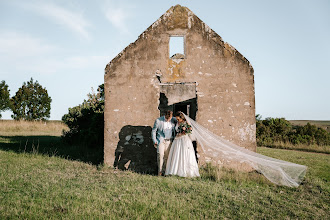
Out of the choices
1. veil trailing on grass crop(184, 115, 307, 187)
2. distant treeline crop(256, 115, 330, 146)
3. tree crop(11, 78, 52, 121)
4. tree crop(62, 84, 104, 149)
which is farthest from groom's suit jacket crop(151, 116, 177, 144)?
tree crop(11, 78, 52, 121)

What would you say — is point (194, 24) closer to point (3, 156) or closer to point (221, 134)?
point (221, 134)

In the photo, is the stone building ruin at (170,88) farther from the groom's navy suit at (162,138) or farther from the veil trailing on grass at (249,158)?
the groom's navy suit at (162,138)

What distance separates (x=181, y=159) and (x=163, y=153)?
574 millimetres

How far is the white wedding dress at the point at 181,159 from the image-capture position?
274 inches

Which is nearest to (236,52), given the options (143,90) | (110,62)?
(143,90)

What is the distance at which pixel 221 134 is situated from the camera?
320 inches

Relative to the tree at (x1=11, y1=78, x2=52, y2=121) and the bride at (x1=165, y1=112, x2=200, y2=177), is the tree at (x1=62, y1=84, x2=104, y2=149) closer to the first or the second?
the bride at (x1=165, y1=112, x2=200, y2=177)

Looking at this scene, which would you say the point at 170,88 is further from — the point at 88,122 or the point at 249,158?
the point at 88,122

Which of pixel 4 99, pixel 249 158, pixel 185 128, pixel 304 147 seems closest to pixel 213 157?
pixel 249 158

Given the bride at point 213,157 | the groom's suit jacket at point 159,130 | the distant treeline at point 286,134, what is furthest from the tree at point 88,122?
the distant treeline at point 286,134

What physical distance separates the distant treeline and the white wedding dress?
41.0ft

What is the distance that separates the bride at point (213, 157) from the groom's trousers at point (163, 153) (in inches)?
8.0

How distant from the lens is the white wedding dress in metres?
6.97

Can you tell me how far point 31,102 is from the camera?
35.1m
